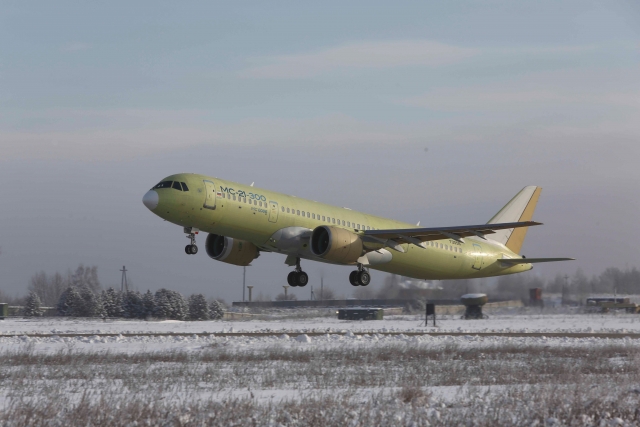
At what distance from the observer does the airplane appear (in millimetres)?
35188

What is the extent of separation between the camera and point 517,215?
5822 cm

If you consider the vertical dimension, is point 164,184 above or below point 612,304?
above

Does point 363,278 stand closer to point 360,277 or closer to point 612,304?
point 360,277

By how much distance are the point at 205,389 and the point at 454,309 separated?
6386 cm

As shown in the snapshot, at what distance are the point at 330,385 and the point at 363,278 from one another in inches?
833

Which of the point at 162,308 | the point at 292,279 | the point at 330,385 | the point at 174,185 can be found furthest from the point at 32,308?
the point at 330,385

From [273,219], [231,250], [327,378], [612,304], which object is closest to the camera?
[327,378]

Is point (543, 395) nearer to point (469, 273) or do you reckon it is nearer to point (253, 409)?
point (253, 409)

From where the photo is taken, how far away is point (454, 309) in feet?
271

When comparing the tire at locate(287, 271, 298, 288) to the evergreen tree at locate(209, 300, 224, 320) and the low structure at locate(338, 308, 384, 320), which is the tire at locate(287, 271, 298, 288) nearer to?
the low structure at locate(338, 308, 384, 320)

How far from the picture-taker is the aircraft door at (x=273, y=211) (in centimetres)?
3762

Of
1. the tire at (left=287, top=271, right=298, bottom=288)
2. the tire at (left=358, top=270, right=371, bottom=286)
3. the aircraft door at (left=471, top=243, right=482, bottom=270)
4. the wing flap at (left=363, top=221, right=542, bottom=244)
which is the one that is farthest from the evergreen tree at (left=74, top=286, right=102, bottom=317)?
the wing flap at (left=363, top=221, right=542, bottom=244)

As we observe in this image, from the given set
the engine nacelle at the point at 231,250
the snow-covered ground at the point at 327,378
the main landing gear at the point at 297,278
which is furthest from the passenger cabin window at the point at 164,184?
the main landing gear at the point at 297,278

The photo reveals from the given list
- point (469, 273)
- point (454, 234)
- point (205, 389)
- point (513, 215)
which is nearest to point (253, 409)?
point (205, 389)
